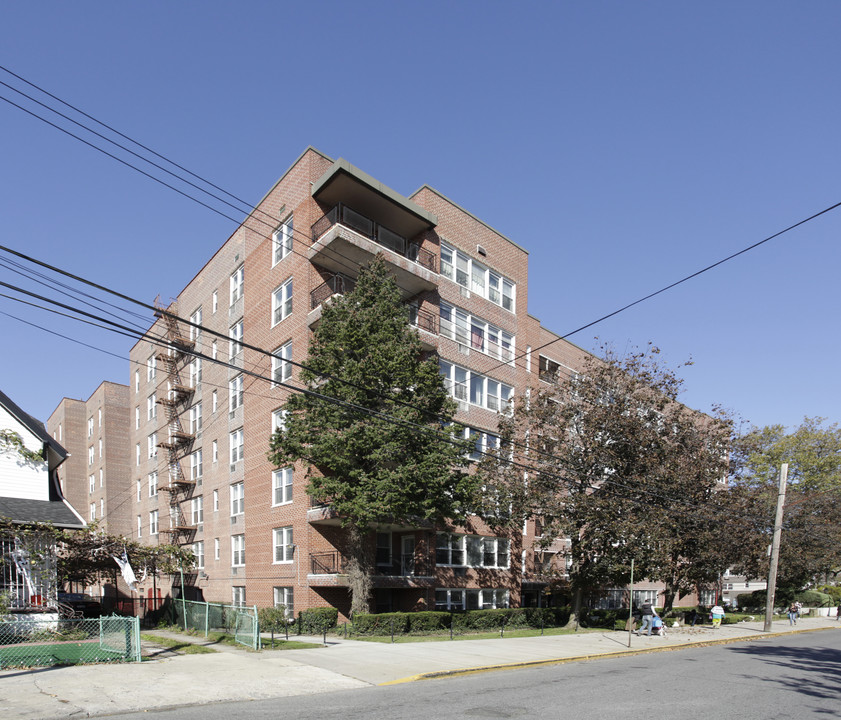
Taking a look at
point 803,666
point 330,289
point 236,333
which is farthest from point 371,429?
point 236,333

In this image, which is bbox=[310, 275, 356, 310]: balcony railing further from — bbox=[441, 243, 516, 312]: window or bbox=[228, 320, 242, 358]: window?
bbox=[228, 320, 242, 358]: window

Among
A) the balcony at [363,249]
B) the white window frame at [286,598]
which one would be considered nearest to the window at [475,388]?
the balcony at [363,249]

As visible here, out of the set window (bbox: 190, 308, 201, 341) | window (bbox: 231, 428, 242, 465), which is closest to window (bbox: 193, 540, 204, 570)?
window (bbox: 231, 428, 242, 465)

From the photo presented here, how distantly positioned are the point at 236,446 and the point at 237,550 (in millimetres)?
5169

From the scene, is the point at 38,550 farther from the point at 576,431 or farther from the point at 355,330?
the point at 576,431

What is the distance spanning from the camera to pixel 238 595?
33.1m

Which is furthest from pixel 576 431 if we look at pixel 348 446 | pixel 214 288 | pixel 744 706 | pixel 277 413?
pixel 214 288

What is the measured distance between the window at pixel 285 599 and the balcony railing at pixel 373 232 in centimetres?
1504

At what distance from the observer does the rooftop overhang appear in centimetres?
2855

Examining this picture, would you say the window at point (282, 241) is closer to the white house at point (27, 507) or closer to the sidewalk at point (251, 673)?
the white house at point (27, 507)

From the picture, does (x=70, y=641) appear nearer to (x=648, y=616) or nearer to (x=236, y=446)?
(x=236, y=446)

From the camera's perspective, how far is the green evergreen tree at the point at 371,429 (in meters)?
23.2

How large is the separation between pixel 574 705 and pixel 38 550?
47.1 ft

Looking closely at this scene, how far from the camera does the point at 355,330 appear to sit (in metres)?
24.2
